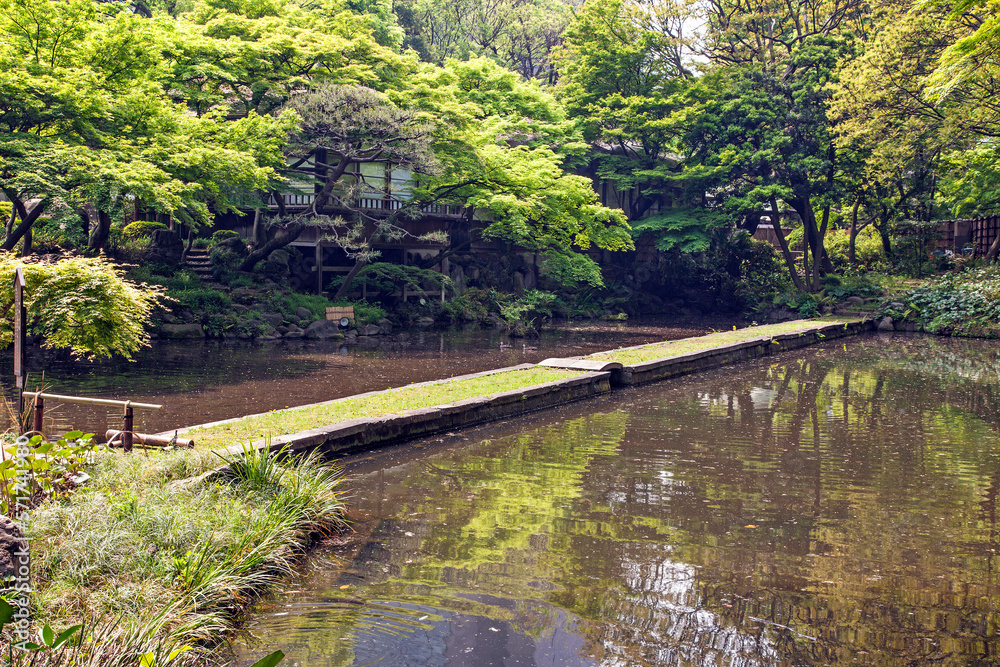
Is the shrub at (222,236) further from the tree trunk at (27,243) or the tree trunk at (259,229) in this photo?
the tree trunk at (27,243)

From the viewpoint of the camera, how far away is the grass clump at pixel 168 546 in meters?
4.48

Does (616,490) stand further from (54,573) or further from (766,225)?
(766,225)

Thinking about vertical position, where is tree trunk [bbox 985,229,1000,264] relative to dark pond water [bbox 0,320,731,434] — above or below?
above

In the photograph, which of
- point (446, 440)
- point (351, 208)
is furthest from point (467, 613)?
point (351, 208)

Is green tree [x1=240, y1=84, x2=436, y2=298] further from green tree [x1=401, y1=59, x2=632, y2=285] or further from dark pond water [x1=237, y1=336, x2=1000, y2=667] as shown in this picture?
dark pond water [x1=237, y1=336, x2=1000, y2=667]

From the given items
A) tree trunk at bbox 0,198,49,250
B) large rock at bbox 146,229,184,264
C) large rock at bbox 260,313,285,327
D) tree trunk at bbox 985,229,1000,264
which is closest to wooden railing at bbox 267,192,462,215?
large rock at bbox 146,229,184,264

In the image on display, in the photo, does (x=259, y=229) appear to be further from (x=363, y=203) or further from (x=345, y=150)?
(x=345, y=150)

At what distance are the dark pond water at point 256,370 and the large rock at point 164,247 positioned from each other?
5.66 meters

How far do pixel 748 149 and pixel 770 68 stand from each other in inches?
151

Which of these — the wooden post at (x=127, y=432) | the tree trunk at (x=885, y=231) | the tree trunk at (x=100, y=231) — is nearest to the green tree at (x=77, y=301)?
the wooden post at (x=127, y=432)

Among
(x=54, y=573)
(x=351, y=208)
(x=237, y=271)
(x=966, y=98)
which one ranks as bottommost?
(x=54, y=573)

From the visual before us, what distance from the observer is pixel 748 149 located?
A: 108 feet

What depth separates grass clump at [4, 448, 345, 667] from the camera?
14.7 feet

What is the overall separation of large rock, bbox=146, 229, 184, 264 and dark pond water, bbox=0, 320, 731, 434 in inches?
223
